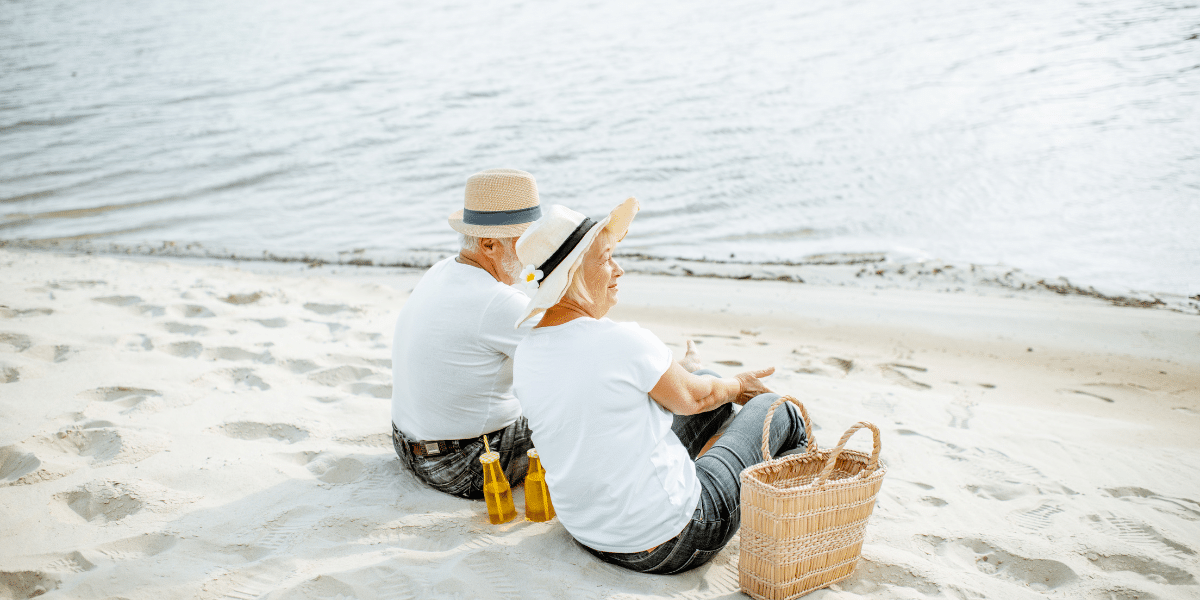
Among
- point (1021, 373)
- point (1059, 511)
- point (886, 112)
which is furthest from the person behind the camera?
point (886, 112)

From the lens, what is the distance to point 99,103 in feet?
56.5

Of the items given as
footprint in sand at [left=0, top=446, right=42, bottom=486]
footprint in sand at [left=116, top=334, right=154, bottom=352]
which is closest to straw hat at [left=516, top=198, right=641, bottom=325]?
footprint in sand at [left=0, top=446, right=42, bottom=486]

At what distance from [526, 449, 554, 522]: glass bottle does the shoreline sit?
4.82 m

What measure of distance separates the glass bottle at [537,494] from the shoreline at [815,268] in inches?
190

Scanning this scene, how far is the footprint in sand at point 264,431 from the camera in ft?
12.0

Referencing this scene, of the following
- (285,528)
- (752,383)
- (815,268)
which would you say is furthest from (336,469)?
(815,268)

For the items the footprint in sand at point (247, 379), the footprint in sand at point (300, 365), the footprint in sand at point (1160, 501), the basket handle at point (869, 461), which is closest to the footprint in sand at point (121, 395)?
the footprint in sand at point (247, 379)

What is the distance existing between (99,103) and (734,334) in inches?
695

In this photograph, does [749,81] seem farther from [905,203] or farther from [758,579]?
[758,579]

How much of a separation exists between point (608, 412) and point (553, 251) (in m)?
0.53

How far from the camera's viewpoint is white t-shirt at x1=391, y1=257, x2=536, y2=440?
2.88m

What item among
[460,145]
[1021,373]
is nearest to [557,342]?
[1021,373]

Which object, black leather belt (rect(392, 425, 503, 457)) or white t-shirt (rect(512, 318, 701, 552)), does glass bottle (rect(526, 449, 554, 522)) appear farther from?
white t-shirt (rect(512, 318, 701, 552))

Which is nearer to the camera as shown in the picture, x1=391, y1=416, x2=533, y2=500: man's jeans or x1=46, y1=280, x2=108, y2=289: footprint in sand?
x1=391, y1=416, x2=533, y2=500: man's jeans
